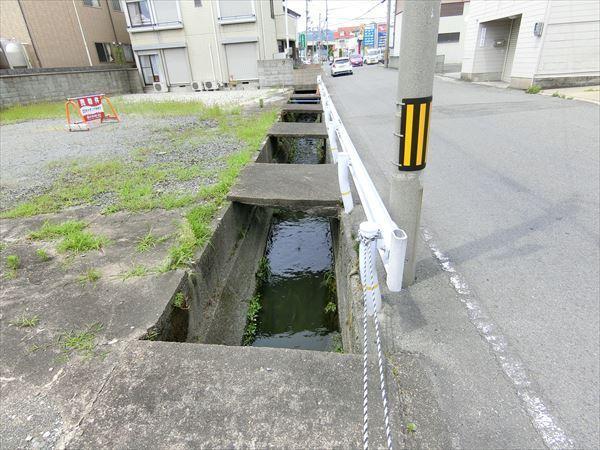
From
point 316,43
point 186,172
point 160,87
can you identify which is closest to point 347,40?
point 316,43

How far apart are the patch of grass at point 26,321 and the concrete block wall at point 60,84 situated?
19563 mm

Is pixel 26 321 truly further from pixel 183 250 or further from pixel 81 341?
pixel 183 250

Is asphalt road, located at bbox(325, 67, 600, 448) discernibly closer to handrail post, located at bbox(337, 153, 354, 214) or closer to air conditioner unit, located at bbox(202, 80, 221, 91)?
handrail post, located at bbox(337, 153, 354, 214)

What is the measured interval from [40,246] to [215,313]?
2.08m

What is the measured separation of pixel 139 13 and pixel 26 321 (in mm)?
27446

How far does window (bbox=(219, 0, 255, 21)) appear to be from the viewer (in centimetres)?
2239

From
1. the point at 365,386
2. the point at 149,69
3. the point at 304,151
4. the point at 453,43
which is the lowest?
the point at 304,151

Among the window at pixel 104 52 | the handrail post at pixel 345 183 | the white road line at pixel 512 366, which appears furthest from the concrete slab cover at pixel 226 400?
the window at pixel 104 52

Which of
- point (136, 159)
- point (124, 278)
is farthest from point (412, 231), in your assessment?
A: point (136, 159)

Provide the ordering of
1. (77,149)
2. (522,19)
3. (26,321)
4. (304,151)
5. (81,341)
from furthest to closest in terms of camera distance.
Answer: (522,19), (304,151), (77,149), (26,321), (81,341)

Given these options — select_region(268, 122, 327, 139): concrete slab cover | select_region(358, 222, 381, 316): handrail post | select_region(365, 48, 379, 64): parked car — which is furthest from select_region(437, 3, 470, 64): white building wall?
select_region(358, 222, 381, 316): handrail post

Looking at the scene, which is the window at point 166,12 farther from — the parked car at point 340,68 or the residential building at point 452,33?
the residential building at point 452,33

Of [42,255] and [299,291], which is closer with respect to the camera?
[42,255]

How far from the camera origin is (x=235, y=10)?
22.6m
